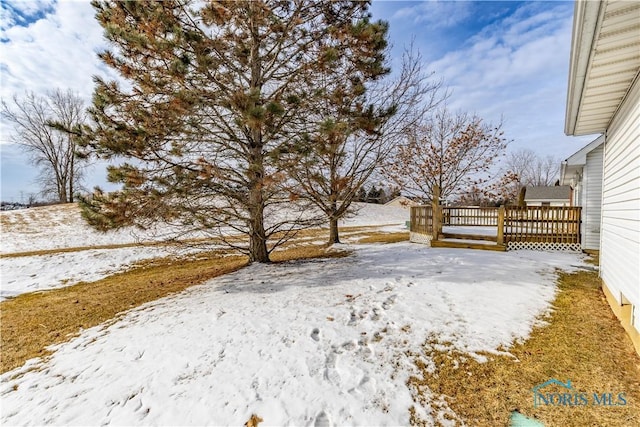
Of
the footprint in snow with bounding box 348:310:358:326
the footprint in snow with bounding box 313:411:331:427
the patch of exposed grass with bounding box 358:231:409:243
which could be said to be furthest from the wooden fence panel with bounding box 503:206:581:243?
the footprint in snow with bounding box 313:411:331:427

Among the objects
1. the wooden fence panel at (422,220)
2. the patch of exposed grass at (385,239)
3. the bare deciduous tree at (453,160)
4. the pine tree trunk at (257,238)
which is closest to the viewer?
the pine tree trunk at (257,238)

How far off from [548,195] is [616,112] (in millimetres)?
29515

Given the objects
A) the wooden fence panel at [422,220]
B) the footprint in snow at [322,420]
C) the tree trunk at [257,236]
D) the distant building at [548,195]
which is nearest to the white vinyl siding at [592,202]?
the wooden fence panel at [422,220]

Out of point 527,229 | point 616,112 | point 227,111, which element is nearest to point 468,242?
point 527,229

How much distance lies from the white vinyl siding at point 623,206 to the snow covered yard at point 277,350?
97 centimetres

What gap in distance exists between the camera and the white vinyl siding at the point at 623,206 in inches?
119

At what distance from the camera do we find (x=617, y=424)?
2.11 m

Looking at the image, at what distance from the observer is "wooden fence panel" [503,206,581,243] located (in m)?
8.15

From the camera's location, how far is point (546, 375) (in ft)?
8.89

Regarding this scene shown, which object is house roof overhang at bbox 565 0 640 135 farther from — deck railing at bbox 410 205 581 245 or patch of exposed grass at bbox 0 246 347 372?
patch of exposed grass at bbox 0 246 347 372

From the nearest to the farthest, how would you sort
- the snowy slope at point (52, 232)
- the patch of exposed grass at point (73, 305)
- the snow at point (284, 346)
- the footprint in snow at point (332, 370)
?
1. the snow at point (284, 346)
2. the footprint in snow at point (332, 370)
3. the patch of exposed grass at point (73, 305)
4. the snowy slope at point (52, 232)

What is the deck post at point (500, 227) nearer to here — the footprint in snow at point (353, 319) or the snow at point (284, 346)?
the snow at point (284, 346)

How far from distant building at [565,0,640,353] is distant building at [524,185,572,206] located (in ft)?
92.1

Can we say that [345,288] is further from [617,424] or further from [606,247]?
[606,247]
